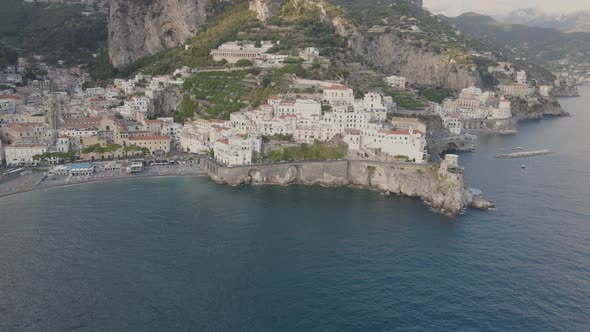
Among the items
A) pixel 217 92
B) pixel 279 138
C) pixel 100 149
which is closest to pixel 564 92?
pixel 217 92

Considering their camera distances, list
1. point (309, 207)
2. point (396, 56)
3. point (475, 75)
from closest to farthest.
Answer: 1. point (309, 207)
2. point (475, 75)
3. point (396, 56)

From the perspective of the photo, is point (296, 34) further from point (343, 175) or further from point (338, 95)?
point (343, 175)

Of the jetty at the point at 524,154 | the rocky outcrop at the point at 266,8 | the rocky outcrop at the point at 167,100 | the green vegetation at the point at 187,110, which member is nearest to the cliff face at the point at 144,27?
the rocky outcrop at the point at 266,8

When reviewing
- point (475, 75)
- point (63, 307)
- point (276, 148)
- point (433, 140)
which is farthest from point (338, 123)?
point (475, 75)

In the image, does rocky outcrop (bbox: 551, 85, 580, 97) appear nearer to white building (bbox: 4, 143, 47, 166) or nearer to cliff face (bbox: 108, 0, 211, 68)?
cliff face (bbox: 108, 0, 211, 68)

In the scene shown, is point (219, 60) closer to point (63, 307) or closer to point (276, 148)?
point (276, 148)

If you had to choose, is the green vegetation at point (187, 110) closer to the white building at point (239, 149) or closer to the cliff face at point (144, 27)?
the white building at point (239, 149)

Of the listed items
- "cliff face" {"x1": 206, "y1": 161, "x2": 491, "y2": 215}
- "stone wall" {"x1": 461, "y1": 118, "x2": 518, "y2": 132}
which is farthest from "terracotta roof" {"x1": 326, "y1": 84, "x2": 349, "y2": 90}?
"stone wall" {"x1": 461, "y1": 118, "x2": 518, "y2": 132}
